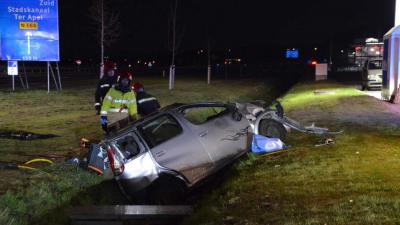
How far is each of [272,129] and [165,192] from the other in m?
3.31

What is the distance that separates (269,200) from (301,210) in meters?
0.70

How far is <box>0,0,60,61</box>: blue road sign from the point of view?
2759 centimetres

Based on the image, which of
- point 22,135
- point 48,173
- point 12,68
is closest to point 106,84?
Result: point 48,173

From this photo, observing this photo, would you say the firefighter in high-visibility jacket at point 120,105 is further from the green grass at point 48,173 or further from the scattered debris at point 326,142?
the scattered debris at point 326,142

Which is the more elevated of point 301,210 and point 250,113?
point 250,113

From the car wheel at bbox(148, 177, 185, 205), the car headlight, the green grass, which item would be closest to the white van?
the car headlight

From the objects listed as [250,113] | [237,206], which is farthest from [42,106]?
[237,206]

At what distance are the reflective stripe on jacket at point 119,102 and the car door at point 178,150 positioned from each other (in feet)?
6.23

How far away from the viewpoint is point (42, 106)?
2105cm

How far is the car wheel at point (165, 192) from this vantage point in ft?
25.1

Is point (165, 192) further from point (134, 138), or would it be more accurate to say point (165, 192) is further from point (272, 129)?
point (272, 129)

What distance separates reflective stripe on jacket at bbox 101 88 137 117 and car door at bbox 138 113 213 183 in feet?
6.23

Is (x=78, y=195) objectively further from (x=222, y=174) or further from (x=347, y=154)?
(x=347, y=154)

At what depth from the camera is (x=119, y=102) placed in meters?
10.3
